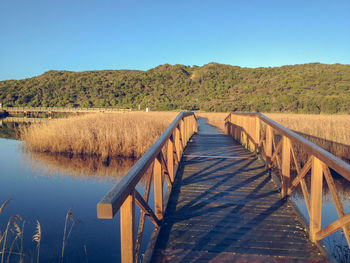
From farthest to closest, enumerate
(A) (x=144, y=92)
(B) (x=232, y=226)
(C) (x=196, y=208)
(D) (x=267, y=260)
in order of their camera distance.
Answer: (A) (x=144, y=92)
(C) (x=196, y=208)
(B) (x=232, y=226)
(D) (x=267, y=260)

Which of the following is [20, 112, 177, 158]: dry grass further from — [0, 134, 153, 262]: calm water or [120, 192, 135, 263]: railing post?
[120, 192, 135, 263]: railing post

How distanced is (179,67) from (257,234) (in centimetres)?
8242

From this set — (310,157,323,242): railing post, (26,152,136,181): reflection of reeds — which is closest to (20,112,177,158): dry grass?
(26,152,136,181): reflection of reeds

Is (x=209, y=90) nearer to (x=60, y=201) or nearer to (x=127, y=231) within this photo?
(x=60, y=201)

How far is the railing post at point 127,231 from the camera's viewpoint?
170 centimetres

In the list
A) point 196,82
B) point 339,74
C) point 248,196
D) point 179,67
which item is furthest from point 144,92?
point 248,196

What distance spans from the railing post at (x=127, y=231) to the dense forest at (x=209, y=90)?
31.3m

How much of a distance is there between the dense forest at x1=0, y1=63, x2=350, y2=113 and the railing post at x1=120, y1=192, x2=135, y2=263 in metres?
31.3

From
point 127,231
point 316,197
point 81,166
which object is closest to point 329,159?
point 316,197

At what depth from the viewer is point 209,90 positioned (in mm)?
56188

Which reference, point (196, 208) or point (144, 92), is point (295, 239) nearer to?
point (196, 208)

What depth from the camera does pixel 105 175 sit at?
8297 millimetres

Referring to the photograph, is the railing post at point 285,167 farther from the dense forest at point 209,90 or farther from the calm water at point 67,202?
the dense forest at point 209,90

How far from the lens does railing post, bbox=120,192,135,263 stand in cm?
170
